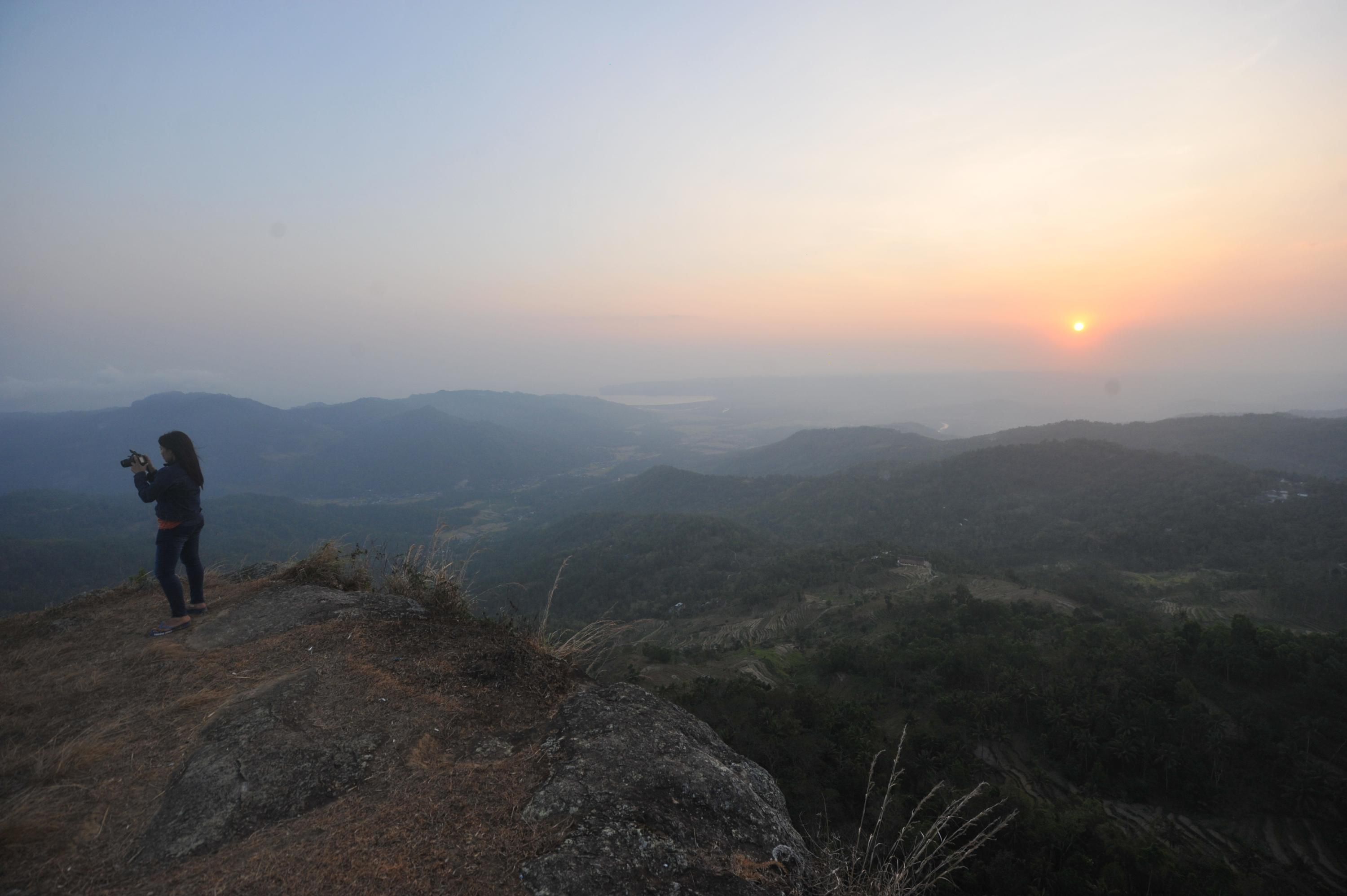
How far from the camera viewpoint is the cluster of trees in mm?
9414

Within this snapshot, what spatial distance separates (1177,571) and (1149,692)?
36.0 meters

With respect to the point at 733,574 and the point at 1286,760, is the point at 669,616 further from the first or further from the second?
the point at 1286,760

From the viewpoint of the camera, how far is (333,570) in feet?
25.1

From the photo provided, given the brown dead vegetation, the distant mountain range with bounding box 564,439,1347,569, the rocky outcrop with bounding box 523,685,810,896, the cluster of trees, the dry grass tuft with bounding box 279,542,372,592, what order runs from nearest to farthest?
the brown dead vegetation → the rocky outcrop with bounding box 523,685,810,896 → the dry grass tuft with bounding box 279,542,372,592 → the cluster of trees → the distant mountain range with bounding box 564,439,1347,569

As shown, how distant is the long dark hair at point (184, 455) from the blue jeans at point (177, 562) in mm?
579

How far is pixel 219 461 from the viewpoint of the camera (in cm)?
18425

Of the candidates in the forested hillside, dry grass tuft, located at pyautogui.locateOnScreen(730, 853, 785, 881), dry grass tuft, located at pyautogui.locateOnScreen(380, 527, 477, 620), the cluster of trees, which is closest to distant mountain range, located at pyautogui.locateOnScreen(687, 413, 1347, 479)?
the cluster of trees

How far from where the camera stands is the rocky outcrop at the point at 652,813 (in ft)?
9.89

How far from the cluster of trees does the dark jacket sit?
401 inches

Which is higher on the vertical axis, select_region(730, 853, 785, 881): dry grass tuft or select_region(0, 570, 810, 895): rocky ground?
select_region(0, 570, 810, 895): rocky ground

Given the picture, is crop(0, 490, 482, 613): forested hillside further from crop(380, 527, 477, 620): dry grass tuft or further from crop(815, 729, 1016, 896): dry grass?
crop(815, 729, 1016, 896): dry grass

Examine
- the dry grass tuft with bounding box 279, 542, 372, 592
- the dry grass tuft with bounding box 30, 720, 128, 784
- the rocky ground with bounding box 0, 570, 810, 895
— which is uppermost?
the dry grass tuft with bounding box 279, 542, 372, 592

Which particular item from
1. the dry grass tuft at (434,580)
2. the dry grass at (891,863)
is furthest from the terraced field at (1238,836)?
the dry grass tuft at (434,580)

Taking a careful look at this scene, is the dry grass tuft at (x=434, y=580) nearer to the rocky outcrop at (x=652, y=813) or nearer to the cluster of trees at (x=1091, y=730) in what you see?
the rocky outcrop at (x=652, y=813)
